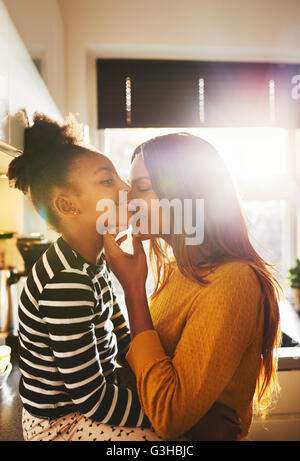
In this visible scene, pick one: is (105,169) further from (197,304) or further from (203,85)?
(203,85)

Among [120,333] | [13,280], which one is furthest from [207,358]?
[13,280]

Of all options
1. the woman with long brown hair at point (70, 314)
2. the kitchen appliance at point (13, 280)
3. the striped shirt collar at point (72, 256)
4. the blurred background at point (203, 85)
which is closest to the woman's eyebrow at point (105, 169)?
the woman with long brown hair at point (70, 314)

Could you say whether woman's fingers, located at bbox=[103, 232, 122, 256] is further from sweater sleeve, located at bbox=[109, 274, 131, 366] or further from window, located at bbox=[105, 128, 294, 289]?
window, located at bbox=[105, 128, 294, 289]

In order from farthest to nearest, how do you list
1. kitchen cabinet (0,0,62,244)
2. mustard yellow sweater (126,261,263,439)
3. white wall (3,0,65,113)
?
white wall (3,0,65,113) < kitchen cabinet (0,0,62,244) < mustard yellow sweater (126,261,263,439)

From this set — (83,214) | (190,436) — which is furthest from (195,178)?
(190,436)

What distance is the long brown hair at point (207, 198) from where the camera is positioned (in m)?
0.82

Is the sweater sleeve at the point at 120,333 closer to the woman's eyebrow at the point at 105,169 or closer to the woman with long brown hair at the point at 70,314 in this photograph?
the woman with long brown hair at the point at 70,314

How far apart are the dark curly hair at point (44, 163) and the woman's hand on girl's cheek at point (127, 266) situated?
18 cm

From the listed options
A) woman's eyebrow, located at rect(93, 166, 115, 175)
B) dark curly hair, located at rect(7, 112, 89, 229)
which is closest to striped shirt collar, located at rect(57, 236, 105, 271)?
dark curly hair, located at rect(7, 112, 89, 229)

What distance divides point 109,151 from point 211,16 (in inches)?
42.2

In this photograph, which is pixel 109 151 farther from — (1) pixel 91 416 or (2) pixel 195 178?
(1) pixel 91 416

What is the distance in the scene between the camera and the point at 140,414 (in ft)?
2.51

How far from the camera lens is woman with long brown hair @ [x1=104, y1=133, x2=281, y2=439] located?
0.66 metres

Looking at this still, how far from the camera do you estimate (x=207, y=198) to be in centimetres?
83
